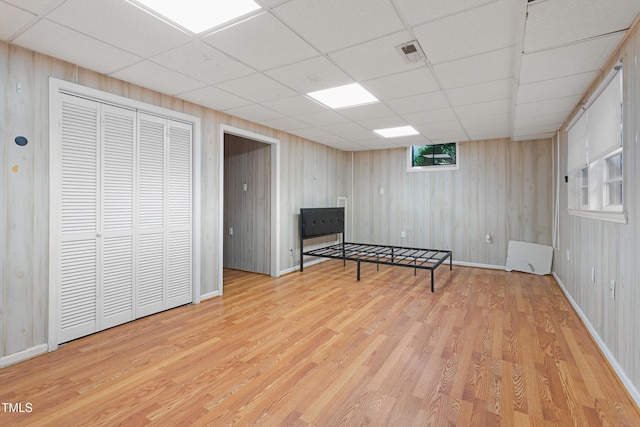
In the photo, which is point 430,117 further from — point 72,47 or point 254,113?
point 72,47

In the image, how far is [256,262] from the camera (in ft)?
17.1

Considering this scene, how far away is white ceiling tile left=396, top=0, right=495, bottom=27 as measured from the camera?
1.73 m

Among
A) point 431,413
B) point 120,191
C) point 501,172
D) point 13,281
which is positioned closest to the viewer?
point 431,413

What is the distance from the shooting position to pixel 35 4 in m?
1.80

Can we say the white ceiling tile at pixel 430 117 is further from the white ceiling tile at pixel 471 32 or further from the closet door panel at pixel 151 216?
the closet door panel at pixel 151 216

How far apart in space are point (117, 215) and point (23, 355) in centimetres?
127

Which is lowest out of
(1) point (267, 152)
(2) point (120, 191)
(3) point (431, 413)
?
(3) point (431, 413)

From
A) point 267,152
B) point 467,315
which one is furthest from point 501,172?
point 267,152

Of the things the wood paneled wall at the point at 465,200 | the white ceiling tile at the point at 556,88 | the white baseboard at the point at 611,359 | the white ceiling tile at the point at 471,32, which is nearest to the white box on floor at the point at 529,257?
the wood paneled wall at the point at 465,200

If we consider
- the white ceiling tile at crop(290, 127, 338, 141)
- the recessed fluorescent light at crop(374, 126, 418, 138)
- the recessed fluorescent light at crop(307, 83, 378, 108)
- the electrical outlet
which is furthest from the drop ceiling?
the electrical outlet

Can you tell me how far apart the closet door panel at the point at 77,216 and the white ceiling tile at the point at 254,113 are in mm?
1508

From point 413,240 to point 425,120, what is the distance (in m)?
2.86

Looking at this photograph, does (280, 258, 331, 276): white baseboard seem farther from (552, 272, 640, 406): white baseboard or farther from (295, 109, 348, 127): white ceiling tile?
(552, 272, 640, 406): white baseboard

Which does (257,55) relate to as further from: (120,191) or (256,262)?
(256,262)
